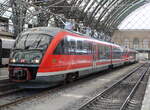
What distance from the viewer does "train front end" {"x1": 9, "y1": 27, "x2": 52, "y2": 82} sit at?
11484 millimetres

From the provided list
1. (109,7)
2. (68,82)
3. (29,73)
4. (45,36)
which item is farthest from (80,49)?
(109,7)

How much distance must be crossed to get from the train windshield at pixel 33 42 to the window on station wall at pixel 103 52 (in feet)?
26.5

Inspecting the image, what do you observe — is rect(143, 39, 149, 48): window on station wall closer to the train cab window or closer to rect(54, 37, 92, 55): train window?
rect(54, 37, 92, 55): train window

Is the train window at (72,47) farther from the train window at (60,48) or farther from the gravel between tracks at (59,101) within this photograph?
the gravel between tracks at (59,101)

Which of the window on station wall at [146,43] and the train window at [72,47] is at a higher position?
the window on station wall at [146,43]

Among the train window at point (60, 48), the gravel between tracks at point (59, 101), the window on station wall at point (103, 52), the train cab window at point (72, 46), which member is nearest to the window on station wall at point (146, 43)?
the window on station wall at point (103, 52)

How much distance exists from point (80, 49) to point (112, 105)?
5.74 metres

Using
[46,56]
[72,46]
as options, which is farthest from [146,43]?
[46,56]

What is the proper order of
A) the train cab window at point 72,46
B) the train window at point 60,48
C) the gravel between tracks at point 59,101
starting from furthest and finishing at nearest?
the train cab window at point 72,46 → the train window at point 60,48 → the gravel between tracks at point 59,101

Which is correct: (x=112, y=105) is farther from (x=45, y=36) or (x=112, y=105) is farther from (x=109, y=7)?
(x=109, y=7)

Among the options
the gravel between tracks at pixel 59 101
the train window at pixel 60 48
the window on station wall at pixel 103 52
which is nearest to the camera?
the gravel between tracks at pixel 59 101

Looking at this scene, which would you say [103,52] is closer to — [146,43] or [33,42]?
[33,42]

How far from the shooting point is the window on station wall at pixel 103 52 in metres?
19.9

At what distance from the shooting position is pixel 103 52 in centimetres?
2130
